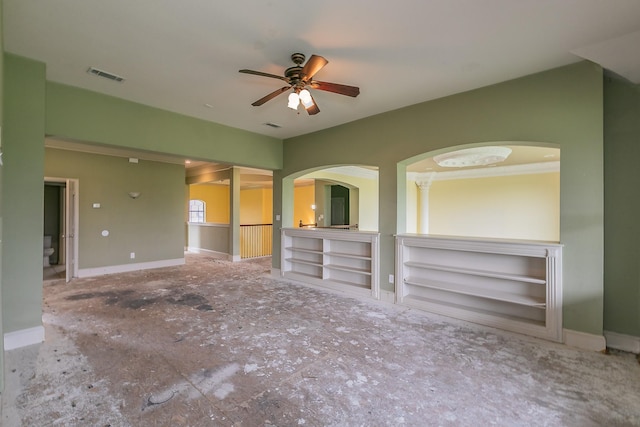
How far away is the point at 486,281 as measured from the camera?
370cm

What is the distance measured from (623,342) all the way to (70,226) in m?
8.37

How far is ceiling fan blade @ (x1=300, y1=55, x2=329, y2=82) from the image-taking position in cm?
234

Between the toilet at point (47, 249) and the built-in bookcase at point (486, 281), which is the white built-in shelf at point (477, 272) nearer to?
the built-in bookcase at point (486, 281)

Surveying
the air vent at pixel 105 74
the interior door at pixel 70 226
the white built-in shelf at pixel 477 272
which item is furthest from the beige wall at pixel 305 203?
the air vent at pixel 105 74

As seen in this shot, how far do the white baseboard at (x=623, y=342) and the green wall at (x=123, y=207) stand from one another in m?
8.13

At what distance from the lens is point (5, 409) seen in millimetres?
1974

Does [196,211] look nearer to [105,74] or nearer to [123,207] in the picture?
[123,207]

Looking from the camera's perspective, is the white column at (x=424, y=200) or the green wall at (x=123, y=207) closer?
the green wall at (x=123, y=207)

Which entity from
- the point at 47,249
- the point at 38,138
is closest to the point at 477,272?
the point at 38,138

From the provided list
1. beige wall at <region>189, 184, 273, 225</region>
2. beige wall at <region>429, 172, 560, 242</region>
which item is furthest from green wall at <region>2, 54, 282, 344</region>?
beige wall at <region>189, 184, 273, 225</region>

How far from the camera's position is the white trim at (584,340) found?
2.84 meters

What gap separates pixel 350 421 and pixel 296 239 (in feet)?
14.1

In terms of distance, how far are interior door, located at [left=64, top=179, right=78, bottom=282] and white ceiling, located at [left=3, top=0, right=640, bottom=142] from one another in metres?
3.15

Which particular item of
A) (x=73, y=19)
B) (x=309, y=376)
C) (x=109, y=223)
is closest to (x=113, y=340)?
(x=309, y=376)
